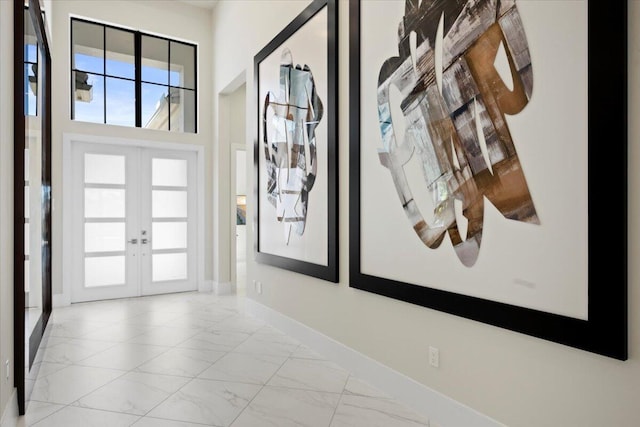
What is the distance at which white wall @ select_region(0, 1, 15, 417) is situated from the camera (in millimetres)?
2020

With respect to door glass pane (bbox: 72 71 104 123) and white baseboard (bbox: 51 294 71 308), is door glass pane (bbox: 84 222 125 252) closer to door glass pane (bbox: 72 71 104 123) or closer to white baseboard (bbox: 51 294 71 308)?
white baseboard (bbox: 51 294 71 308)

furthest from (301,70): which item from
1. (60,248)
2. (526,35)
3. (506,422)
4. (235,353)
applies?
(60,248)

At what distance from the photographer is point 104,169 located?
5.55 metres

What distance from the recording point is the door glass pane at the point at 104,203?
17.9 feet

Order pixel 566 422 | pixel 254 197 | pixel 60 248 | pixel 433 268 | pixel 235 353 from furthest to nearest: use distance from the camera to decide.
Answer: pixel 60 248 < pixel 254 197 < pixel 235 353 < pixel 433 268 < pixel 566 422

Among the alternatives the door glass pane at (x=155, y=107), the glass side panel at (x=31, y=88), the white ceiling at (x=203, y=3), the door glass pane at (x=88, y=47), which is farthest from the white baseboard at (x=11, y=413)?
the white ceiling at (x=203, y=3)

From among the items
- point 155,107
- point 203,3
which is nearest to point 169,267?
point 155,107

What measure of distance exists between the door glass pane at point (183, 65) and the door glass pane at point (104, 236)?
228cm

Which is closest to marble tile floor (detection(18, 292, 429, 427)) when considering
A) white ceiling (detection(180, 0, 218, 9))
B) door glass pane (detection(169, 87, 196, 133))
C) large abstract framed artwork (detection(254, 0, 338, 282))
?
large abstract framed artwork (detection(254, 0, 338, 282))

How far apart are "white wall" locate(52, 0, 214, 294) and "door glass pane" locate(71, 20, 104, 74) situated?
16 centimetres

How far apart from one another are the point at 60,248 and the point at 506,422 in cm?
538

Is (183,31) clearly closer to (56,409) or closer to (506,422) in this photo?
(56,409)

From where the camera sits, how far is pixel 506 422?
75.7 inches

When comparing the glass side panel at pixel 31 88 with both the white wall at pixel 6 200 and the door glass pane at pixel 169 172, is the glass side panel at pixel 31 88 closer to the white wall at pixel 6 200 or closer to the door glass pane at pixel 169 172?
the white wall at pixel 6 200
